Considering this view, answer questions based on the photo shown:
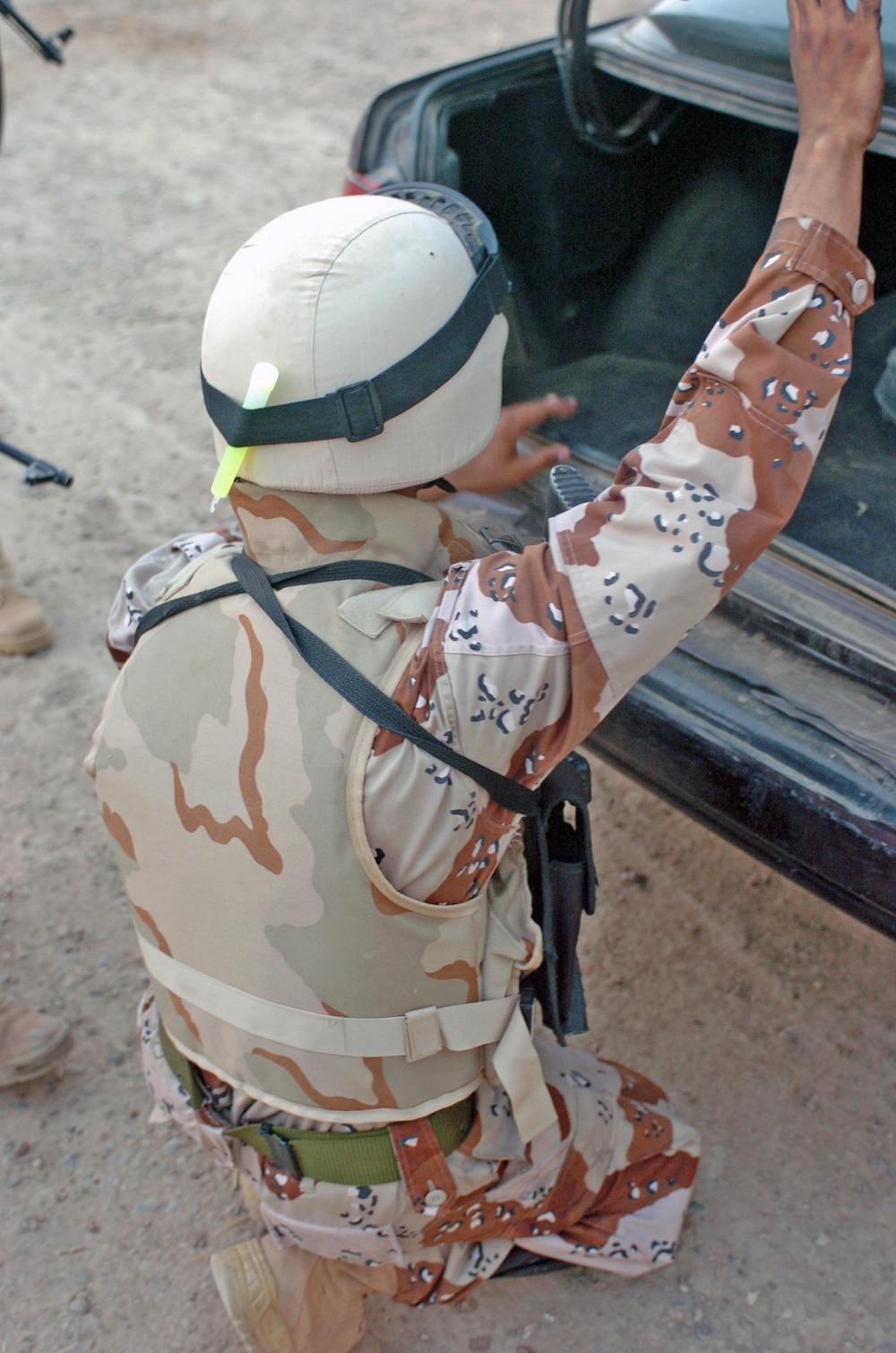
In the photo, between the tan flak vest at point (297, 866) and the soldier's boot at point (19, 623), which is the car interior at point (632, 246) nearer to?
the tan flak vest at point (297, 866)

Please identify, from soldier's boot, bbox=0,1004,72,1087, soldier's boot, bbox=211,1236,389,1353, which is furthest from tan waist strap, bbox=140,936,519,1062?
soldier's boot, bbox=0,1004,72,1087

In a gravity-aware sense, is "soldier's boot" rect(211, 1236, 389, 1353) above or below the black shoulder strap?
below

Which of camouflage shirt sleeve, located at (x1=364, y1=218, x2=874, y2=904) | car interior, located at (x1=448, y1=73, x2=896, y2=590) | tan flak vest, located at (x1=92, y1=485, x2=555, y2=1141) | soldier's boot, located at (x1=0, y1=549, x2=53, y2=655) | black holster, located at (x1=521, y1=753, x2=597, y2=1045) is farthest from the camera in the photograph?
soldier's boot, located at (x1=0, y1=549, x2=53, y2=655)

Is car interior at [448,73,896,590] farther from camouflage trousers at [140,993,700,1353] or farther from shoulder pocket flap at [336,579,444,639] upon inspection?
camouflage trousers at [140,993,700,1353]

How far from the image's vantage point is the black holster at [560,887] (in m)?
1.57

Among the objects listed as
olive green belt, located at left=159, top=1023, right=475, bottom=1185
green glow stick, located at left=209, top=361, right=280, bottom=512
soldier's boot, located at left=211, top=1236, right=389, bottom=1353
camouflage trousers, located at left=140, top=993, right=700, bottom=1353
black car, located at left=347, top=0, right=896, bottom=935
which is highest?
green glow stick, located at left=209, top=361, right=280, bottom=512

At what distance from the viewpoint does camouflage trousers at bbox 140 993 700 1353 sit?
158 centimetres

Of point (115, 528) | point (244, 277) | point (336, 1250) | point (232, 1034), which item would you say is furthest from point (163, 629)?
point (115, 528)

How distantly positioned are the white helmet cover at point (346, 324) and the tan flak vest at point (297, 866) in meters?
0.06

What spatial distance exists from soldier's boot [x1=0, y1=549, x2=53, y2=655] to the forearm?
2.33 m

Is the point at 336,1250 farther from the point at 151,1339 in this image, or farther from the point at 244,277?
the point at 244,277

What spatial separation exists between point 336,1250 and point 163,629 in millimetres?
912

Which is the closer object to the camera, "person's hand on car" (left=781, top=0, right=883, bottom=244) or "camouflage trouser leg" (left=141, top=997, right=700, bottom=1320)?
"person's hand on car" (left=781, top=0, right=883, bottom=244)

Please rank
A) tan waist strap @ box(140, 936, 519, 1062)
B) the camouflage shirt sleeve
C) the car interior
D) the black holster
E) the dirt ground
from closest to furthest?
the camouflage shirt sleeve → tan waist strap @ box(140, 936, 519, 1062) → the black holster → the dirt ground → the car interior
